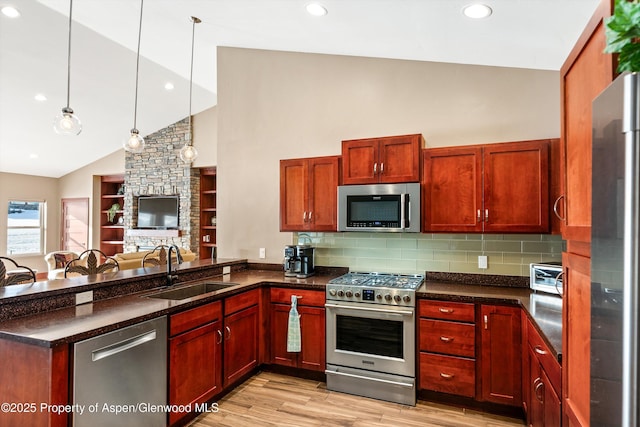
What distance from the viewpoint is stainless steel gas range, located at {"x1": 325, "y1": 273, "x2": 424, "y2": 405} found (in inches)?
114

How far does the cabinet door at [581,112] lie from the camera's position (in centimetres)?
97

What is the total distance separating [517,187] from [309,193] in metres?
1.86

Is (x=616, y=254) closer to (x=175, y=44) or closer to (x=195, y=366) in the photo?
(x=195, y=366)

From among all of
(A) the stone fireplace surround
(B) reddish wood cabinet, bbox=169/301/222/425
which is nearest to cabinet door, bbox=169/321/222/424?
(B) reddish wood cabinet, bbox=169/301/222/425

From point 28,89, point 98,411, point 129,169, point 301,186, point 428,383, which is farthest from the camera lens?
point 129,169

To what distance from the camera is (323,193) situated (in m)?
3.58

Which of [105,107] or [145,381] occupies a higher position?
[105,107]

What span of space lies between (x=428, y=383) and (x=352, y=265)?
4.40 feet

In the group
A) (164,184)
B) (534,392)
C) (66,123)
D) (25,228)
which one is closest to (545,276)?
(534,392)

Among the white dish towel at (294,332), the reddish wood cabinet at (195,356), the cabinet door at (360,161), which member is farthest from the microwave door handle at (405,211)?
the reddish wood cabinet at (195,356)

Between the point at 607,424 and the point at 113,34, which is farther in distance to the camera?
the point at 113,34

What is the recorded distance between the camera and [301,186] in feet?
12.1

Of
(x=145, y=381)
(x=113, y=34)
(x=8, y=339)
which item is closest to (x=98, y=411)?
(x=145, y=381)

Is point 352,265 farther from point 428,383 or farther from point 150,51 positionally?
point 150,51
